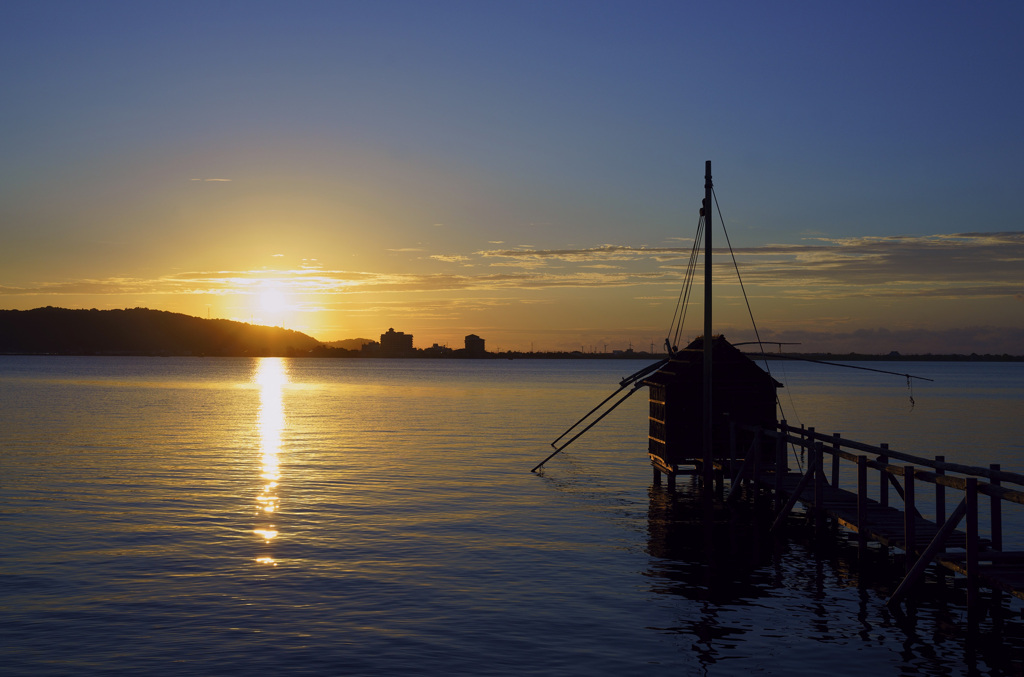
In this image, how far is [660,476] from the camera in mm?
34062

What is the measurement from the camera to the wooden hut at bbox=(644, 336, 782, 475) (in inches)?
1128

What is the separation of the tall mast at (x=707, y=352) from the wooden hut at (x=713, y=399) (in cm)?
207

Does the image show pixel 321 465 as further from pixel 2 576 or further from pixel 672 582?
pixel 672 582

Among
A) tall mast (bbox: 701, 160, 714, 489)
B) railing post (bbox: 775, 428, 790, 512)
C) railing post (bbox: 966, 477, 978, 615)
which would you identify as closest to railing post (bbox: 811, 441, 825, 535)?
railing post (bbox: 775, 428, 790, 512)

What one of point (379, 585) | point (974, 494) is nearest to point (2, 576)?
point (379, 585)

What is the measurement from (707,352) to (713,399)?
334 centimetres

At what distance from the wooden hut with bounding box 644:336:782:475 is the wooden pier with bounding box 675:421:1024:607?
70 centimetres

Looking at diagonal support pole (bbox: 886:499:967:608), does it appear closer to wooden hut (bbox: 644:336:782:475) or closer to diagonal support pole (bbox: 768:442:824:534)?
diagonal support pole (bbox: 768:442:824:534)

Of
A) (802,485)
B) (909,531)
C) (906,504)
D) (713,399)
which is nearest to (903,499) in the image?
(909,531)

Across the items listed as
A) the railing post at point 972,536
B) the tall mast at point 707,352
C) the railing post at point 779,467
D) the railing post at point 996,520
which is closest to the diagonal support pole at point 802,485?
the railing post at point 779,467

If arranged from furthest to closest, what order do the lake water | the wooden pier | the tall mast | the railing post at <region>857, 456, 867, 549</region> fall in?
the tall mast, the railing post at <region>857, 456, 867, 549</region>, the wooden pier, the lake water

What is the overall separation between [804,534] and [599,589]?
9498 mm

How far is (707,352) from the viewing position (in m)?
26.2

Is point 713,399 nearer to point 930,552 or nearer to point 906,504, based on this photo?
point 906,504
